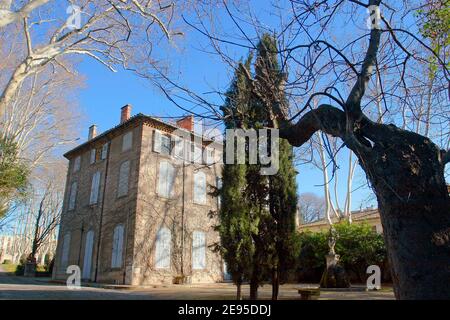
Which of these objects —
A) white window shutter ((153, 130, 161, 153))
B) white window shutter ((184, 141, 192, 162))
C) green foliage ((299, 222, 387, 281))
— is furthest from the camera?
white window shutter ((184, 141, 192, 162))

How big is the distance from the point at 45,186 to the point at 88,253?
15.5 metres

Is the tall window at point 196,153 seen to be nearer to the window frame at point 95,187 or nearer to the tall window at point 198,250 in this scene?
the tall window at point 198,250

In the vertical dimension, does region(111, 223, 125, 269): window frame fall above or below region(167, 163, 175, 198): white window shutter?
below

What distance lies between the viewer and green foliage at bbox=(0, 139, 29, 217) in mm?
12078

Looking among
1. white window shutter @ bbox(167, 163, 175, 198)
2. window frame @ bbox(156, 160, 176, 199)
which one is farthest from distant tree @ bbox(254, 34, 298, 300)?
white window shutter @ bbox(167, 163, 175, 198)

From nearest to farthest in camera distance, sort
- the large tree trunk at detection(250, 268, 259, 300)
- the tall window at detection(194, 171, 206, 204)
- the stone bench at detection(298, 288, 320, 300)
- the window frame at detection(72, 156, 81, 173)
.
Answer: the stone bench at detection(298, 288, 320, 300) → the large tree trunk at detection(250, 268, 259, 300) → the tall window at detection(194, 171, 206, 204) → the window frame at detection(72, 156, 81, 173)

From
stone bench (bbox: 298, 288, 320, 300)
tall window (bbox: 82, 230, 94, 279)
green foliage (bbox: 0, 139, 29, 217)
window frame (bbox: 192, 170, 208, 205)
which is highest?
window frame (bbox: 192, 170, 208, 205)

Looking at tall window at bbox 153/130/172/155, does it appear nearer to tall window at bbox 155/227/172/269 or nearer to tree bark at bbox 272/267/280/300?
tall window at bbox 155/227/172/269

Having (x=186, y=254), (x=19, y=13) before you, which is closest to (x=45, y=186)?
(x=186, y=254)

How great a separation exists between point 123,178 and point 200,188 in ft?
14.3

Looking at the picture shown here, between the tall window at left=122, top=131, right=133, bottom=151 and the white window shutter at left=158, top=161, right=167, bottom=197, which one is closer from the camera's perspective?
the white window shutter at left=158, top=161, right=167, bottom=197

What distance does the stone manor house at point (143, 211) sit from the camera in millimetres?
17766

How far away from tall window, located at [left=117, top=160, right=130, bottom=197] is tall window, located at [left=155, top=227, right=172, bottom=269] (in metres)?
2.77
